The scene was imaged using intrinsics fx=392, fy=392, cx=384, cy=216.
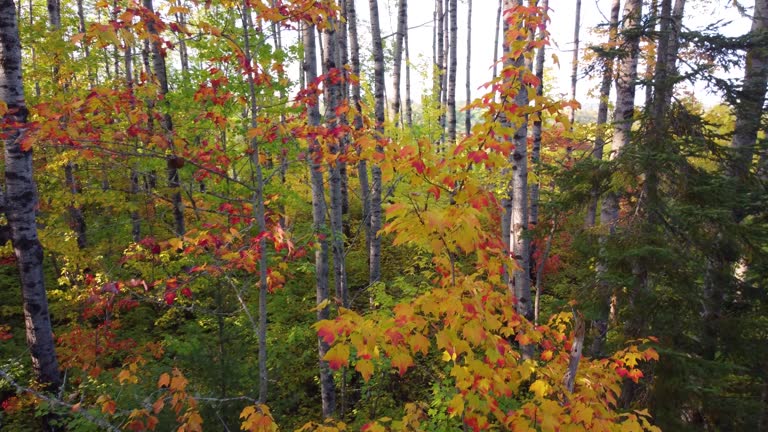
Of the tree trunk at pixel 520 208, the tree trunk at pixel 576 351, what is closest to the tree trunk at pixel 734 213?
the tree trunk at pixel 520 208

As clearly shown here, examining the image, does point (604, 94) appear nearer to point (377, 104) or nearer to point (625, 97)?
point (625, 97)

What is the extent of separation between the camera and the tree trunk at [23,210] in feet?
15.4

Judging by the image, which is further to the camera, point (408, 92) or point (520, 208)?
point (408, 92)

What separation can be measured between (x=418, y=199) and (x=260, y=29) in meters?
2.45

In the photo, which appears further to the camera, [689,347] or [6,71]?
[6,71]

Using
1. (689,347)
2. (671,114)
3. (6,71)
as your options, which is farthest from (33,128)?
(689,347)

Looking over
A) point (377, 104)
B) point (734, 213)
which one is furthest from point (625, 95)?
point (377, 104)

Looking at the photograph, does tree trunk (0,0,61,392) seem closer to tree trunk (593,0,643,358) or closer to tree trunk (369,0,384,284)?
tree trunk (369,0,384,284)

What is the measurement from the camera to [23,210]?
5133 mm

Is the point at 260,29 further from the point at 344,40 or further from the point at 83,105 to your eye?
the point at 344,40

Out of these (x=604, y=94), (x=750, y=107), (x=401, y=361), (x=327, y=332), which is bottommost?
(x=401, y=361)

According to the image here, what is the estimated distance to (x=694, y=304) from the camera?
152 inches

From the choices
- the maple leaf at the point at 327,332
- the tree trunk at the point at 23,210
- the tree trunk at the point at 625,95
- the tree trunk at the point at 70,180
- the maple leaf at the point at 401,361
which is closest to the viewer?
the maple leaf at the point at 327,332

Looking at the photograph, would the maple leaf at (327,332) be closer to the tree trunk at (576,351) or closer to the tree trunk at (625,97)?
the tree trunk at (576,351)
